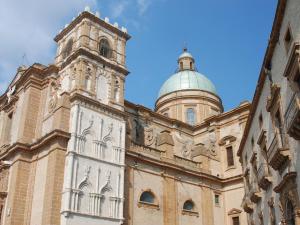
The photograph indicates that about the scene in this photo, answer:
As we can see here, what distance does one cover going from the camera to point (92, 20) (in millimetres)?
32000

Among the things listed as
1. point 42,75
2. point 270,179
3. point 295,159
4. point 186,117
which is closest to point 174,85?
point 186,117

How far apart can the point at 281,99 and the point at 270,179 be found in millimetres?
3839

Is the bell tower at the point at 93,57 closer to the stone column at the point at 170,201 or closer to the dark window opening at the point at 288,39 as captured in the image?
the stone column at the point at 170,201

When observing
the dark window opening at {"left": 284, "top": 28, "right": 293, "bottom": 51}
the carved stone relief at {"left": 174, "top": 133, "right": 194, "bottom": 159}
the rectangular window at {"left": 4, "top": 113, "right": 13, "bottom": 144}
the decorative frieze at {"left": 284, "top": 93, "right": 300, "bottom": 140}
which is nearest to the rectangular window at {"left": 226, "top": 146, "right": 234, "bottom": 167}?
the carved stone relief at {"left": 174, "top": 133, "right": 194, "bottom": 159}

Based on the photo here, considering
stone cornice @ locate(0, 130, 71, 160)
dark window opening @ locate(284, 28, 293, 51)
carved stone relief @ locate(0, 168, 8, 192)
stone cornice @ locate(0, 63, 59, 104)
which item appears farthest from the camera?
stone cornice @ locate(0, 63, 59, 104)

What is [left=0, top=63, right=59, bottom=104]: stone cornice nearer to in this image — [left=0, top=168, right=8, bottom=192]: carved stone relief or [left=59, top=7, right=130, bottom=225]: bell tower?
[left=59, top=7, right=130, bottom=225]: bell tower

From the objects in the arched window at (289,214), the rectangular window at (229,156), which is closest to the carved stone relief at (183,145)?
the rectangular window at (229,156)

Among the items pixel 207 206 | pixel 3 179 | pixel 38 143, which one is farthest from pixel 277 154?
pixel 3 179

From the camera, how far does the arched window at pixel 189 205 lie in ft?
108

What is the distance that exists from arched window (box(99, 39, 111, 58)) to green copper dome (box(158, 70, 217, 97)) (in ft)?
51.3

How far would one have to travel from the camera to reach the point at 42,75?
105 ft

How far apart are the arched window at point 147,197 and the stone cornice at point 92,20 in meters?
12.6

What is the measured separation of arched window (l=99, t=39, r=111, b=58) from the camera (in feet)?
105

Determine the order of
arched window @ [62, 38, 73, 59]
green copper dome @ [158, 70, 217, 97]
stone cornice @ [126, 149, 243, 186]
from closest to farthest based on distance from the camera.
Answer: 1. stone cornice @ [126, 149, 243, 186]
2. arched window @ [62, 38, 73, 59]
3. green copper dome @ [158, 70, 217, 97]
